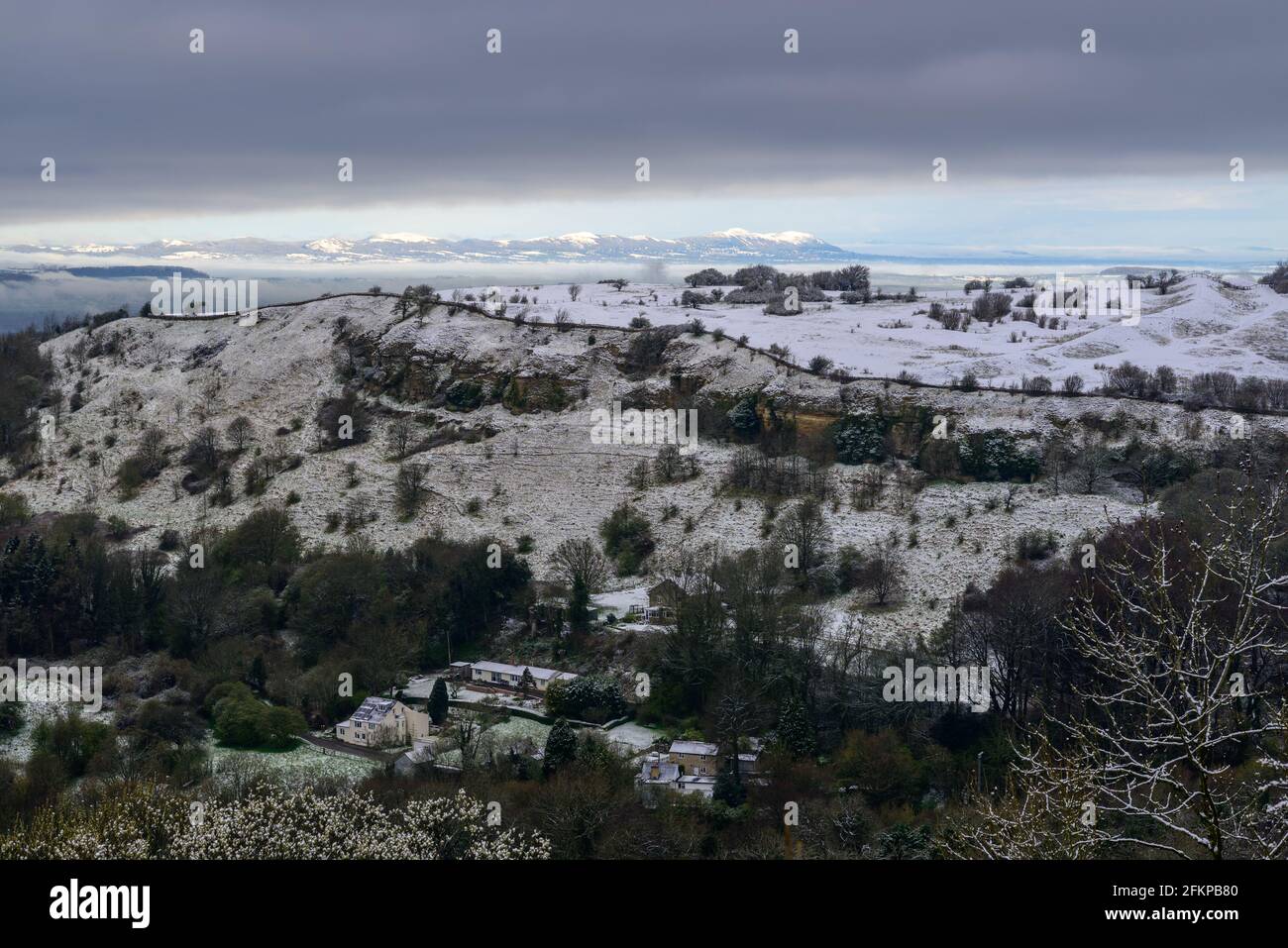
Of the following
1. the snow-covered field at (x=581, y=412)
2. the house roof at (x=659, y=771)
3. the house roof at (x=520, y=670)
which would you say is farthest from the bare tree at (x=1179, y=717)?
the house roof at (x=520, y=670)

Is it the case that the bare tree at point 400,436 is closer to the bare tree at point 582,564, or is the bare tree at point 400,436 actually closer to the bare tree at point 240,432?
the bare tree at point 240,432

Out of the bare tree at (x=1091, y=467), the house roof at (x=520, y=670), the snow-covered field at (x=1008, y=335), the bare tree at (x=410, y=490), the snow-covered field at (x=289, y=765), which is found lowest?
the snow-covered field at (x=289, y=765)

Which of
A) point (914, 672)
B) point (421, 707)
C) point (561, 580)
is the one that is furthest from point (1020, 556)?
point (421, 707)

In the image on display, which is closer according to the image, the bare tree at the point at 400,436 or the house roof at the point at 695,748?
the house roof at the point at 695,748

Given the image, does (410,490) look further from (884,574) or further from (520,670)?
(884,574)

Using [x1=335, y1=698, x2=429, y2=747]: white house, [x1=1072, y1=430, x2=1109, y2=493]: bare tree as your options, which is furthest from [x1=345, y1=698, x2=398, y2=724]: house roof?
[x1=1072, y1=430, x2=1109, y2=493]: bare tree
